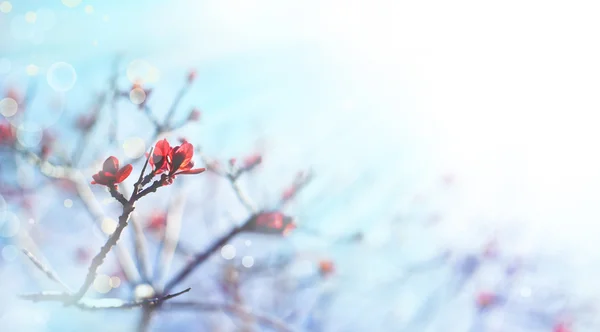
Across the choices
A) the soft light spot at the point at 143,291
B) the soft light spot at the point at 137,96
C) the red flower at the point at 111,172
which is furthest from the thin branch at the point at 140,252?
the red flower at the point at 111,172

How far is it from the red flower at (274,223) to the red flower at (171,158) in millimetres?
1661

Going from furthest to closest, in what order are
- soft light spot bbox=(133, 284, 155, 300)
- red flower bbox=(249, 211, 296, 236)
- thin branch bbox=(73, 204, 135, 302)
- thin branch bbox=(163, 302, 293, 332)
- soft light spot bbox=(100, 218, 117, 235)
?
soft light spot bbox=(100, 218, 117, 235), thin branch bbox=(163, 302, 293, 332), soft light spot bbox=(133, 284, 155, 300), red flower bbox=(249, 211, 296, 236), thin branch bbox=(73, 204, 135, 302)

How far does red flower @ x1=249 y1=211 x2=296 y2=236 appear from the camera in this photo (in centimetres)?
288

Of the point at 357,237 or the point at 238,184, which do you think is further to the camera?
the point at 357,237

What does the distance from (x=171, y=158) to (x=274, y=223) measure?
170cm

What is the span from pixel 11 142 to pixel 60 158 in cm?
46

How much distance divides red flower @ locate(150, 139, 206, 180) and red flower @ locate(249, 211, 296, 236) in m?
1.66

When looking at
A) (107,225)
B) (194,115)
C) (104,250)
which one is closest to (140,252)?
(107,225)

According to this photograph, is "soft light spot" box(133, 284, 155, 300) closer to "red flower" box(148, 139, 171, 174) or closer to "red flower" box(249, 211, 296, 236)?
"red flower" box(249, 211, 296, 236)

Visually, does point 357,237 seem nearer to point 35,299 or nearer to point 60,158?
point 35,299

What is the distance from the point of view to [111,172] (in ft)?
4.11

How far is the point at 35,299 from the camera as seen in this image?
1.85 metres

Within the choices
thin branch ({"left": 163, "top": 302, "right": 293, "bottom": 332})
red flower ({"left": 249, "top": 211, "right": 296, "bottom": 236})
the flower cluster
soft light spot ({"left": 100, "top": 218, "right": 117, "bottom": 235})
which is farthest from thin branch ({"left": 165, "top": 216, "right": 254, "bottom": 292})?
the flower cluster

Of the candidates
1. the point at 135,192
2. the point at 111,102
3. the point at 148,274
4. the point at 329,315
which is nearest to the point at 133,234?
the point at 148,274
